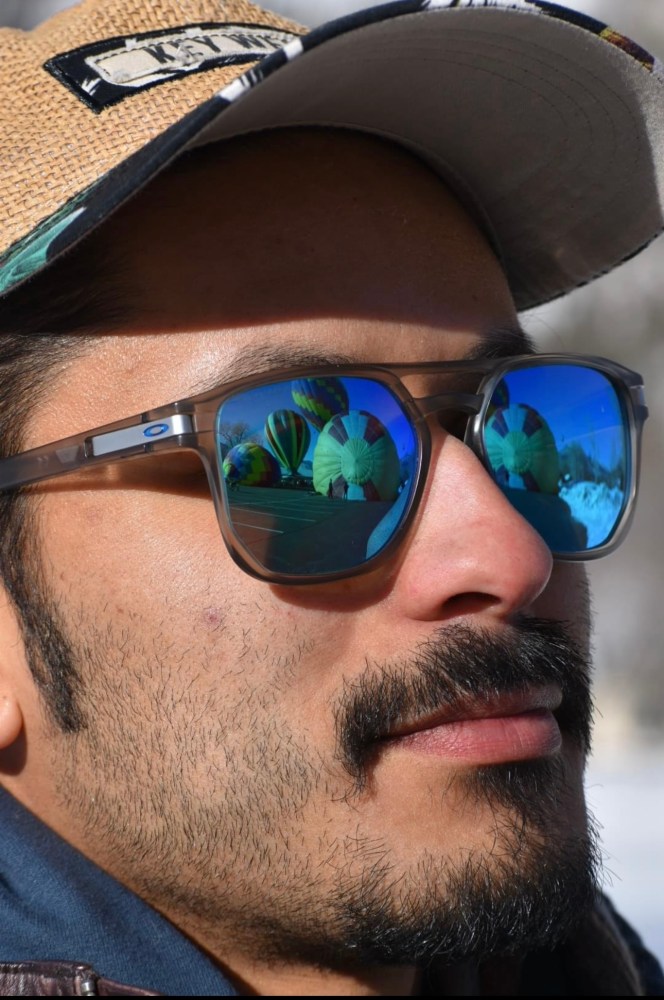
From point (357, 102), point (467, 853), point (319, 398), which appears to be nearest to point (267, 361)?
point (319, 398)

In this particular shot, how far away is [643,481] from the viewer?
29.2 ft

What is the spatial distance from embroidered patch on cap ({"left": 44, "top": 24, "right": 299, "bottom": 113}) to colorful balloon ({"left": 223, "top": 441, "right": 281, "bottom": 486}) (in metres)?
0.60

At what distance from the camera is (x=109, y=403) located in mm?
1712

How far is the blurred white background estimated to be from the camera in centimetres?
809

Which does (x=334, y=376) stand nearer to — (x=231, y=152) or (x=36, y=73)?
(x=231, y=152)

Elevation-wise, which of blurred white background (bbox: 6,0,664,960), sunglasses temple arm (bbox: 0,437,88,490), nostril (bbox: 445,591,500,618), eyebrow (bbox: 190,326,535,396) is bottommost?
blurred white background (bbox: 6,0,664,960)

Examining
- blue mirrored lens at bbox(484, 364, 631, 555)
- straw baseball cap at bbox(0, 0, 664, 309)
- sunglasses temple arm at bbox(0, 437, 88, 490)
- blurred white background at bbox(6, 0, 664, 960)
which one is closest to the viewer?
straw baseball cap at bbox(0, 0, 664, 309)

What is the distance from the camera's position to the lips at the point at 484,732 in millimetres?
1645

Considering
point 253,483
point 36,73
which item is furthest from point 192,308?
point 36,73

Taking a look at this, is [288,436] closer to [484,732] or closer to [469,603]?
[469,603]

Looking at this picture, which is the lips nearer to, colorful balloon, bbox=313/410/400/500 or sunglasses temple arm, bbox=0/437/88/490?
colorful balloon, bbox=313/410/400/500

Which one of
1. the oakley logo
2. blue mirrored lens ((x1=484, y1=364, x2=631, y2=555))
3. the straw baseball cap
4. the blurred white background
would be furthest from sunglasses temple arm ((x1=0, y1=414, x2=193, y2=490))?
the blurred white background

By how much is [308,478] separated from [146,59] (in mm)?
777

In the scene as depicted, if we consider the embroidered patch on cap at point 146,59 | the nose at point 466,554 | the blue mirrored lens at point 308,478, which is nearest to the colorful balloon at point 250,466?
the blue mirrored lens at point 308,478
